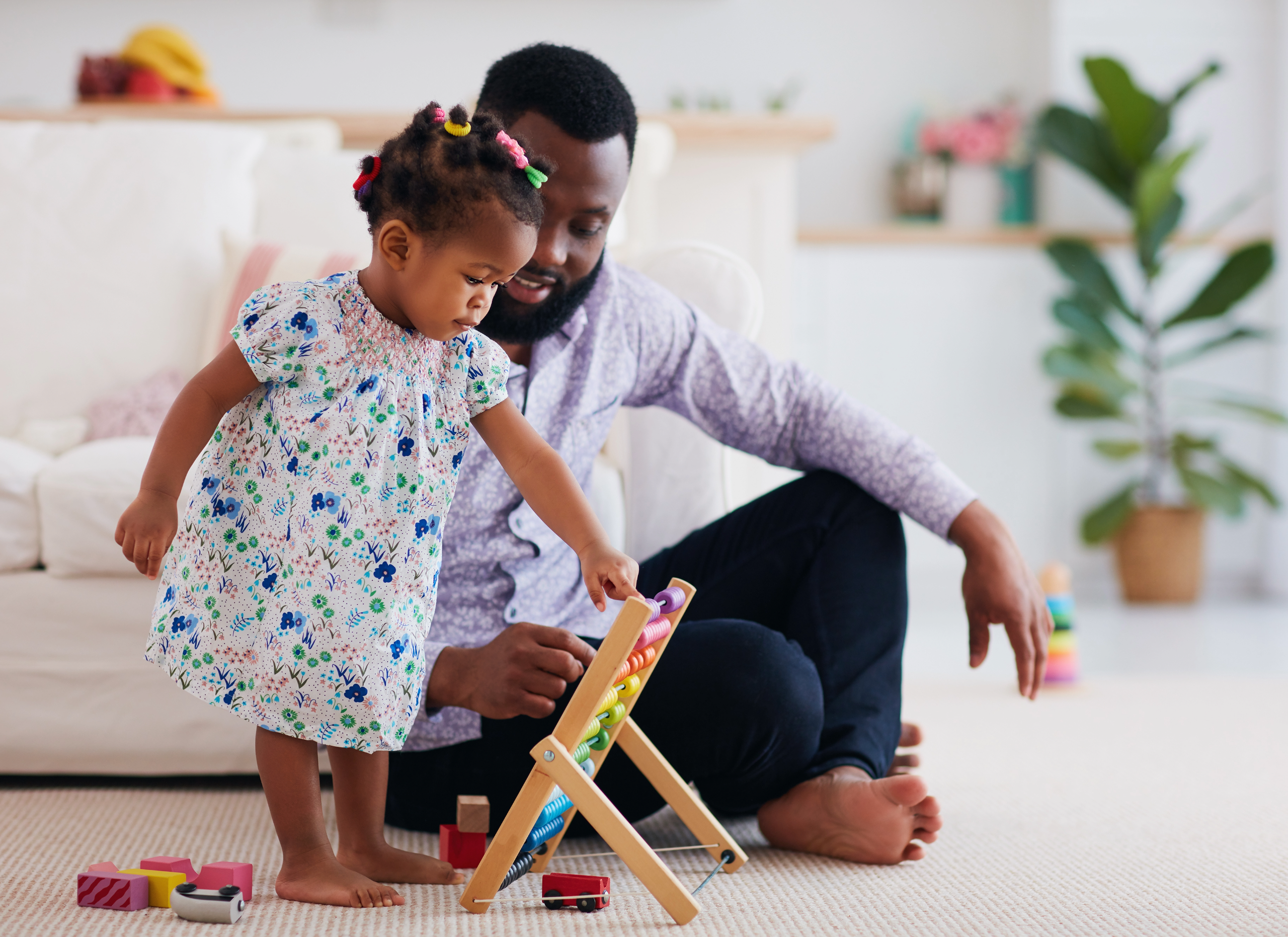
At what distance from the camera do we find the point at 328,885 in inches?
36.7

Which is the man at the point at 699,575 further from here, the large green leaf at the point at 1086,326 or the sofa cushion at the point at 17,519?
the large green leaf at the point at 1086,326

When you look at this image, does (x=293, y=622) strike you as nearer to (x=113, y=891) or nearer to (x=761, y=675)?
(x=113, y=891)

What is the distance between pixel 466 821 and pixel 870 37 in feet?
10.8

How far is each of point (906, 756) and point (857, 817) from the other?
0.20m

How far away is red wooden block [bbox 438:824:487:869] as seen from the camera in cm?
104

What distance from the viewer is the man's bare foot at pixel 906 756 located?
47.6 inches

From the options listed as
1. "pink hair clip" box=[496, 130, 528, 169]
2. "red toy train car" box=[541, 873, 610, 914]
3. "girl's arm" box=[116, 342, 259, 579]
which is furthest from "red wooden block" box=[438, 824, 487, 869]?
"pink hair clip" box=[496, 130, 528, 169]

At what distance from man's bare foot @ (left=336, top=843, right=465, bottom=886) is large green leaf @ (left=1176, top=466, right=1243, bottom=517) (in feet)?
9.05

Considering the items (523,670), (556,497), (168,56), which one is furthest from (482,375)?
(168,56)

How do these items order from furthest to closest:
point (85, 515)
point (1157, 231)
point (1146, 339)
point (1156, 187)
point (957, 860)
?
point (1146, 339) < point (1157, 231) < point (1156, 187) < point (85, 515) < point (957, 860)

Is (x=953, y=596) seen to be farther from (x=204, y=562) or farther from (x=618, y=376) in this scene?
(x=204, y=562)

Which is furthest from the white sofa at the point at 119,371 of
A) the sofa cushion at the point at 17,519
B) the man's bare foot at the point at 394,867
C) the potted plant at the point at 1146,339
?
the potted plant at the point at 1146,339

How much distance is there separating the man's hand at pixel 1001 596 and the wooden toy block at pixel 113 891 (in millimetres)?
728

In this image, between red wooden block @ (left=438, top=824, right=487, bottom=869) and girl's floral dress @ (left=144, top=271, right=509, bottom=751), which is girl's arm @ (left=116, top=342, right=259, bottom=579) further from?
red wooden block @ (left=438, top=824, right=487, bottom=869)
